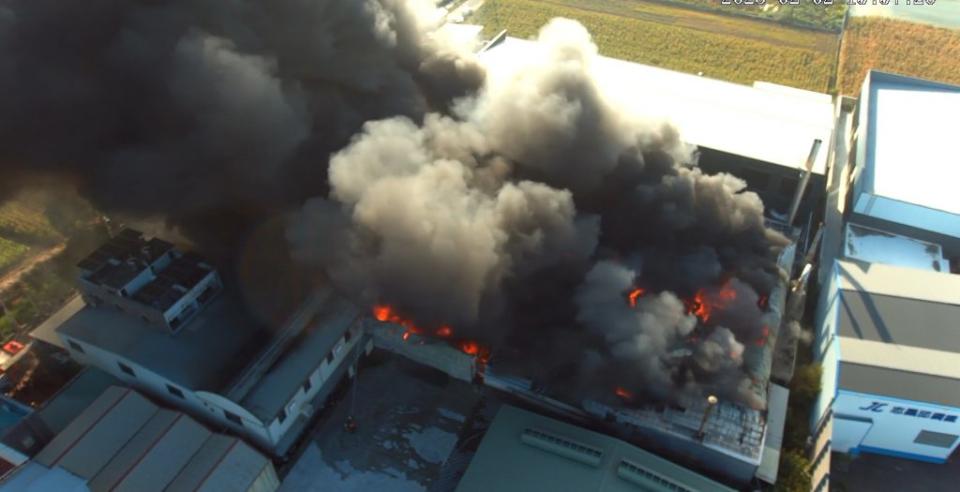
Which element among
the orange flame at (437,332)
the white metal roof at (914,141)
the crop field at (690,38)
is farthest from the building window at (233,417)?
the crop field at (690,38)

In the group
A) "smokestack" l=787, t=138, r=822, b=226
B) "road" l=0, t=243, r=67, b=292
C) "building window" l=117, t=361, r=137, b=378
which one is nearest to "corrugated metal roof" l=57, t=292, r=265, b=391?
"building window" l=117, t=361, r=137, b=378

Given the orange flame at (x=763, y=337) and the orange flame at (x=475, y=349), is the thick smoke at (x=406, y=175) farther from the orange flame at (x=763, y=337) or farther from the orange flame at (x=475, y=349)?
the orange flame at (x=763, y=337)

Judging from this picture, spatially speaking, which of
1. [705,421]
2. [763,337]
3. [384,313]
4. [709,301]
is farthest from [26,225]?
[763,337]

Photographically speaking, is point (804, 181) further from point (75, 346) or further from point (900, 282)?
point (75, 346)

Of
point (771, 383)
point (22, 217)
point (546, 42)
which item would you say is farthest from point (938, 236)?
point (22, 217)

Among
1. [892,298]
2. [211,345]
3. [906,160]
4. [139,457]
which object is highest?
[906,160]
